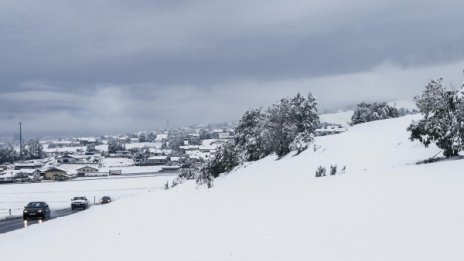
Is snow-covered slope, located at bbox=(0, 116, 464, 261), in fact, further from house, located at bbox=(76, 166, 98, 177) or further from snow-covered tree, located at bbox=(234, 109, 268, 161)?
house, located at bbox=(76, 166, 98, 177)

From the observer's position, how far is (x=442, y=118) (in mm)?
29297

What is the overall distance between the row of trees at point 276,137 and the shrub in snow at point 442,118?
1143 inches

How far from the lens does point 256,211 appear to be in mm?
19375

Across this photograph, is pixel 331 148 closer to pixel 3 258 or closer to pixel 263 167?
pixel 263 167

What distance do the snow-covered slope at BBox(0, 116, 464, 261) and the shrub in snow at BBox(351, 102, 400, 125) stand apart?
312ft

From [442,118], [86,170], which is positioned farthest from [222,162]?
[86,170]

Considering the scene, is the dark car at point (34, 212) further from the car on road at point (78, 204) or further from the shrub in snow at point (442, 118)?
the shrub in snow at point (442, 118)

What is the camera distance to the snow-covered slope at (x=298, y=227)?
1148 cm

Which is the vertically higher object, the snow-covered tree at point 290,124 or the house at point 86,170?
the snow-covered tree at point 290,124

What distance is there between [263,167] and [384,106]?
76527 millimetres

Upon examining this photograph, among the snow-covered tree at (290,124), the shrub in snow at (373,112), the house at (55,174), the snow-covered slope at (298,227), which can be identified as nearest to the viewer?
the snow-covered slope at (298,227)

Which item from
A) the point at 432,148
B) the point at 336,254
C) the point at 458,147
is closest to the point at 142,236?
the point at 336,254

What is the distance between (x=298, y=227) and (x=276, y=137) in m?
51.1

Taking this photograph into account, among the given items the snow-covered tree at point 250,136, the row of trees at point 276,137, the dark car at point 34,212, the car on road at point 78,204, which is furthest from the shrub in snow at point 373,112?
the dark car at point 34,212
